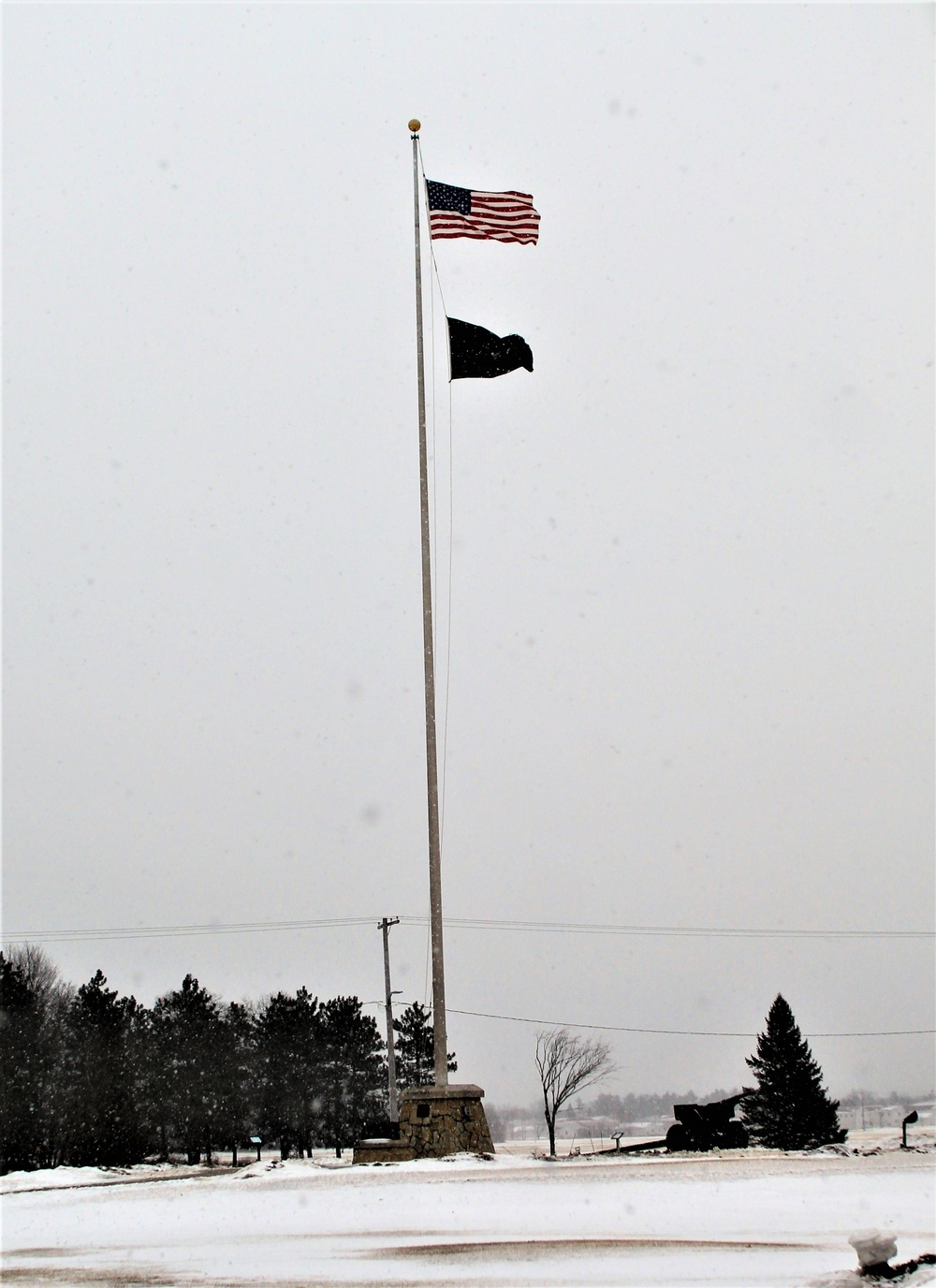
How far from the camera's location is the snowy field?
561cm

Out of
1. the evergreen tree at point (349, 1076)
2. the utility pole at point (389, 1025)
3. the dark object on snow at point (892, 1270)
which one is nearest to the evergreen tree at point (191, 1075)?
the evergreen tree at point (349, 1076)

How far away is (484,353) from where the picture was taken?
17.4 metres

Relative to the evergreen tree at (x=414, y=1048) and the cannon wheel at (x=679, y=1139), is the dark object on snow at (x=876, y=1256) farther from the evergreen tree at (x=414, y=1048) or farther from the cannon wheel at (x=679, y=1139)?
the evergreen tree at (x=414, y=1048)

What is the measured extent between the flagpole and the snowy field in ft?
9.77

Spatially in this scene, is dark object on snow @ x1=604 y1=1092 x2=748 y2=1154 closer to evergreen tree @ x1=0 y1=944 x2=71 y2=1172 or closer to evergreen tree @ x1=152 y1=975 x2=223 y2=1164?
evergreen tree @ x1=0 y1=944 x2=71 y2=1172

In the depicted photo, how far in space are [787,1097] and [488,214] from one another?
4343cm

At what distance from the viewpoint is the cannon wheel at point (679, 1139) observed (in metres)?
19.0

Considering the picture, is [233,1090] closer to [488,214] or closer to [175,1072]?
[175,1072]

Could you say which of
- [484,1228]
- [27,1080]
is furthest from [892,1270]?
[27,1080]

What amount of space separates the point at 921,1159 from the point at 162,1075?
5115 cm

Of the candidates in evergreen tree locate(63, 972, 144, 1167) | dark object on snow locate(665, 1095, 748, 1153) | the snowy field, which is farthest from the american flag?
evergreen tree locate(63, 972, 144, 1167)

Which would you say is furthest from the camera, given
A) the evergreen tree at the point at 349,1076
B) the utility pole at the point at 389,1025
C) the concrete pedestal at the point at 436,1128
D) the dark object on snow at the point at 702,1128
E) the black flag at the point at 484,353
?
the evergreen tree at the point at 349,1076

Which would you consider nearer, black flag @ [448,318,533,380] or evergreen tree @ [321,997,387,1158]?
black flag @ [448,318,533,380]

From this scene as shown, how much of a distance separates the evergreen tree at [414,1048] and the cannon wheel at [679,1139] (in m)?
40.7
